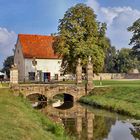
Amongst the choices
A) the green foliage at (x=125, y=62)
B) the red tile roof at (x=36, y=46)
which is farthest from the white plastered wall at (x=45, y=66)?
the green foliage at (x=125, y=62)

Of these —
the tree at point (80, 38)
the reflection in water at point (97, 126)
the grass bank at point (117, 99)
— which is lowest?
the reflection in water at point (97, 126)

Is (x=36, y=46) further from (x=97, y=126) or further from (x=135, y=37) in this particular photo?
(x=97, y=126)

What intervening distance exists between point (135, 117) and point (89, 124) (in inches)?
175

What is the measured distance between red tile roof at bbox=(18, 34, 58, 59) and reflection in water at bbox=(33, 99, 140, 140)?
40.2 metres

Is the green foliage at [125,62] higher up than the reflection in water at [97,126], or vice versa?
the green foliage at [125,62]

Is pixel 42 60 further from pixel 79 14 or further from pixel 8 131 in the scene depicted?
pixel 8 131

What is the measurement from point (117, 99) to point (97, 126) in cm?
1416

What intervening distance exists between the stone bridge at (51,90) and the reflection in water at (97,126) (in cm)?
1174

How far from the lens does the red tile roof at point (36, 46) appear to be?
7960 cm

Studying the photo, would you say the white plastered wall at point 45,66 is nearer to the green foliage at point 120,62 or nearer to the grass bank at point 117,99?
the grass bank at point 117,99

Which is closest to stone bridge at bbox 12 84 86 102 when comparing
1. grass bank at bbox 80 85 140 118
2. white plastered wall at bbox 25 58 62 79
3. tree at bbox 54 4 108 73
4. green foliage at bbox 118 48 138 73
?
grass bank at bbox 80 85 140 118

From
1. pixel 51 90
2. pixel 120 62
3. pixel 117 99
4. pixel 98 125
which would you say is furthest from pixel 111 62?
pixel 98 125

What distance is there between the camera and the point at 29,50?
80.0m

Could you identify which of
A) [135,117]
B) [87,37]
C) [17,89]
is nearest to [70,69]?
[87,37]
